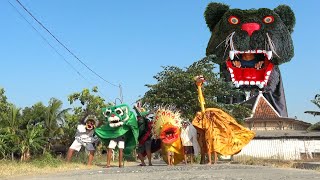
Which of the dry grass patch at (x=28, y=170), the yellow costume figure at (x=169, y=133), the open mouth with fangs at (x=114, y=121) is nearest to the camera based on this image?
the dry grass patch at (x=28, y=170)

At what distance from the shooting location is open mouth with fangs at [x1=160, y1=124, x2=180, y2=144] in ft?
51.4

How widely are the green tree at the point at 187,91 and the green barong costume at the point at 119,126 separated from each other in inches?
289

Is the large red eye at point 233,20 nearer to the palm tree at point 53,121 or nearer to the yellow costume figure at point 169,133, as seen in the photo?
the palm tree at point 53,121

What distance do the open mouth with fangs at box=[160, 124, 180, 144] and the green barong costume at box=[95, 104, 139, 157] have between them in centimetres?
110

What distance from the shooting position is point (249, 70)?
38.0m

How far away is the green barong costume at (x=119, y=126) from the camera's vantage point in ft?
51.1

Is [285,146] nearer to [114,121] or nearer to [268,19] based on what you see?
[268,19]

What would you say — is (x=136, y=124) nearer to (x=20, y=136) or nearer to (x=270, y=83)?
(x=20, y=136)

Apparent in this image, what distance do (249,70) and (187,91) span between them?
52.6 ft

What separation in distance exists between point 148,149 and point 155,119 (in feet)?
4.81

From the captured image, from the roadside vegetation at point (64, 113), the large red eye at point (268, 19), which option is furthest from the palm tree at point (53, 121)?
the large red eye at point (268, 19)

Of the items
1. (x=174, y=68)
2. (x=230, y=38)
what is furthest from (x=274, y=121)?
(x=174, y=68)

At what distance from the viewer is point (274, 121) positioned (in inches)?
1403

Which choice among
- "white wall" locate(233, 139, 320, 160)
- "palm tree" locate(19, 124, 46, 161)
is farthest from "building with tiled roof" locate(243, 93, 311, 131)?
"palm tree" locate(19, 124, 46, 161)
